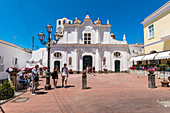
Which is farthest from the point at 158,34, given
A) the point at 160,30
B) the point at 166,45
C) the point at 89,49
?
the point at 89,49

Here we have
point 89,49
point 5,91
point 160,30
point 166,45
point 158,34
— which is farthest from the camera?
point 89,49

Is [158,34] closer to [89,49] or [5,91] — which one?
[89,49]

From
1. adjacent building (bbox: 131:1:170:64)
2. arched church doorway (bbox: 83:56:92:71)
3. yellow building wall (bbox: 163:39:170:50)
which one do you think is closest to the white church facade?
arched church doorway (bbox: 83:56:92:71)

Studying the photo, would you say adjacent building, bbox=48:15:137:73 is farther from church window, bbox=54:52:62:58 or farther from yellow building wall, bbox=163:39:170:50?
yellow building wall, bbox=163:39:170:50

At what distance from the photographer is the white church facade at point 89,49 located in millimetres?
21672

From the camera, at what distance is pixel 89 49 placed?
72.5 feet

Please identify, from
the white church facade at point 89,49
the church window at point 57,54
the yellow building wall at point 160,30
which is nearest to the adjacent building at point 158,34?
the yellow building wall at point 160,30

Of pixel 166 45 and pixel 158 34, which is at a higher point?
pixel 158 34

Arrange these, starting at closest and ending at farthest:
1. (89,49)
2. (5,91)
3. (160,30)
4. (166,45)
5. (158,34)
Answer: (5,91) → (166,45) → (160,30) → (158,34) → (89,49)

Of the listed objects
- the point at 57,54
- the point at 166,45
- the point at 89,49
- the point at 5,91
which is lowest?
the point at 5,91

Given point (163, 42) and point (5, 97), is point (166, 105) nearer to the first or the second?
point (5, 97)

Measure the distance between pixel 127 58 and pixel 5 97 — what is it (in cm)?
2085

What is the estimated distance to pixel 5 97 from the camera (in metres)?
5.64

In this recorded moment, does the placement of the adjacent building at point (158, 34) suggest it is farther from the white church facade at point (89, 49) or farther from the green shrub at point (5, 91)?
the green shrub at point (5, 91)
